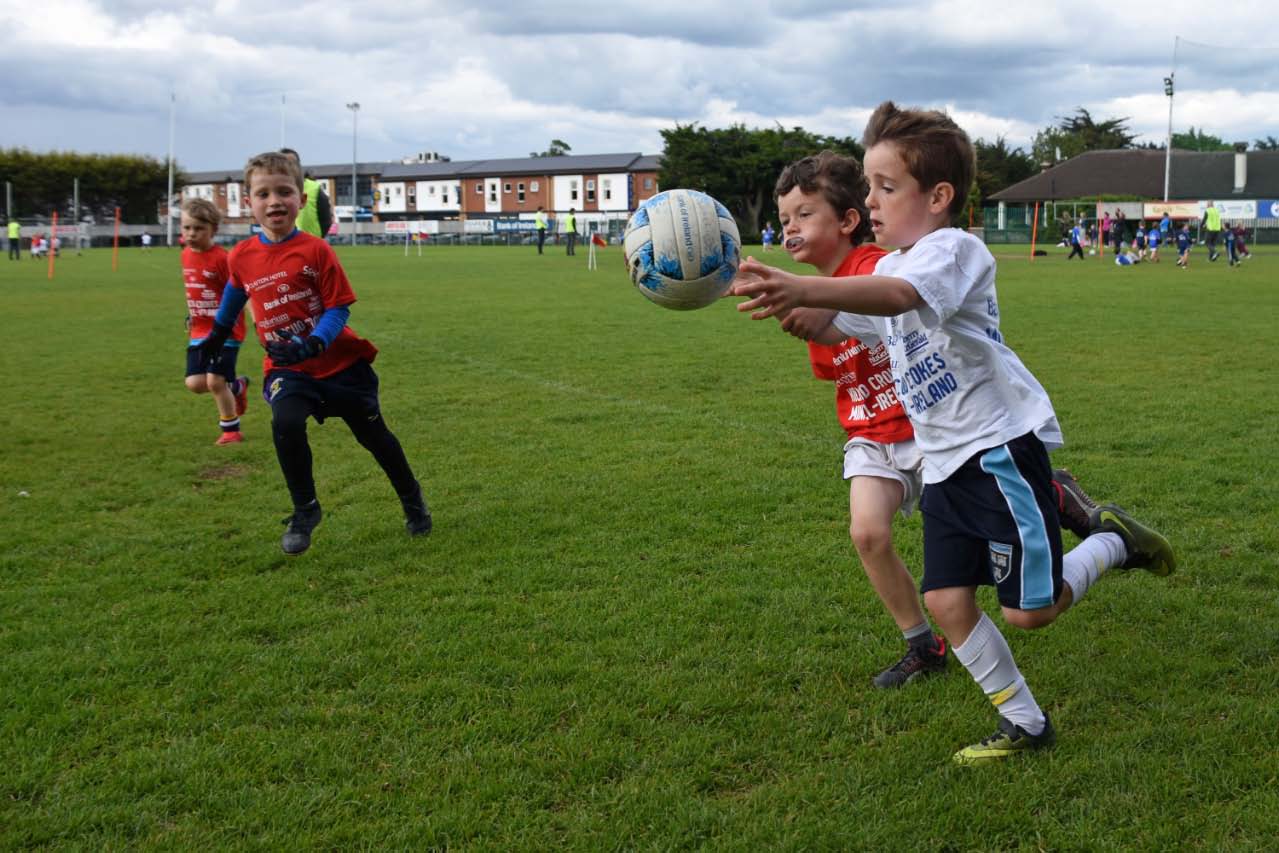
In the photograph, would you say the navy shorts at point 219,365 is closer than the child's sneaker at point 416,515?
No

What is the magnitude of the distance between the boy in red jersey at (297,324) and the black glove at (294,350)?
0.11 m

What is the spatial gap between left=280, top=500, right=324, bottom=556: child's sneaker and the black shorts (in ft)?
1.70

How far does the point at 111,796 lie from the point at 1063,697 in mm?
3237

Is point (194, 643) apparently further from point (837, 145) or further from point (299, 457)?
point (837, 145)

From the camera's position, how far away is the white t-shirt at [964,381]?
3.33 metres

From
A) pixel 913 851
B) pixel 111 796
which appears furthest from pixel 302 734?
pixel 913 851

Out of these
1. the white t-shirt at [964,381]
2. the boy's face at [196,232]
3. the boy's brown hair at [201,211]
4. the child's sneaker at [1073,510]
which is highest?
the boy's brown hair at [201,211]

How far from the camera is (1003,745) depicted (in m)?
3.51

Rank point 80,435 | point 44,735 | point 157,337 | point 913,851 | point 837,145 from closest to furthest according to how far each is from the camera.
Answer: point 913,851 → point 44,735 → point 80,435 → point 157,337 → point 837,145

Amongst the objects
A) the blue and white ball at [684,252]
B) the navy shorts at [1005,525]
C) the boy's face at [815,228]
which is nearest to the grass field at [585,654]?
the navy shorts at [1005,525]

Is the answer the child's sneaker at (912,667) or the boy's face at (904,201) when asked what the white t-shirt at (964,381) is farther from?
the child's sneaker at (912,667)

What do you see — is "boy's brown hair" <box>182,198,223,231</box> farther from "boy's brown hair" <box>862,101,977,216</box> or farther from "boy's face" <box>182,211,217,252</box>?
"boy's brown hair" <box>862,101,977,216</box>

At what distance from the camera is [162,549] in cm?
612

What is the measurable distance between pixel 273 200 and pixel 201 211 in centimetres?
442
